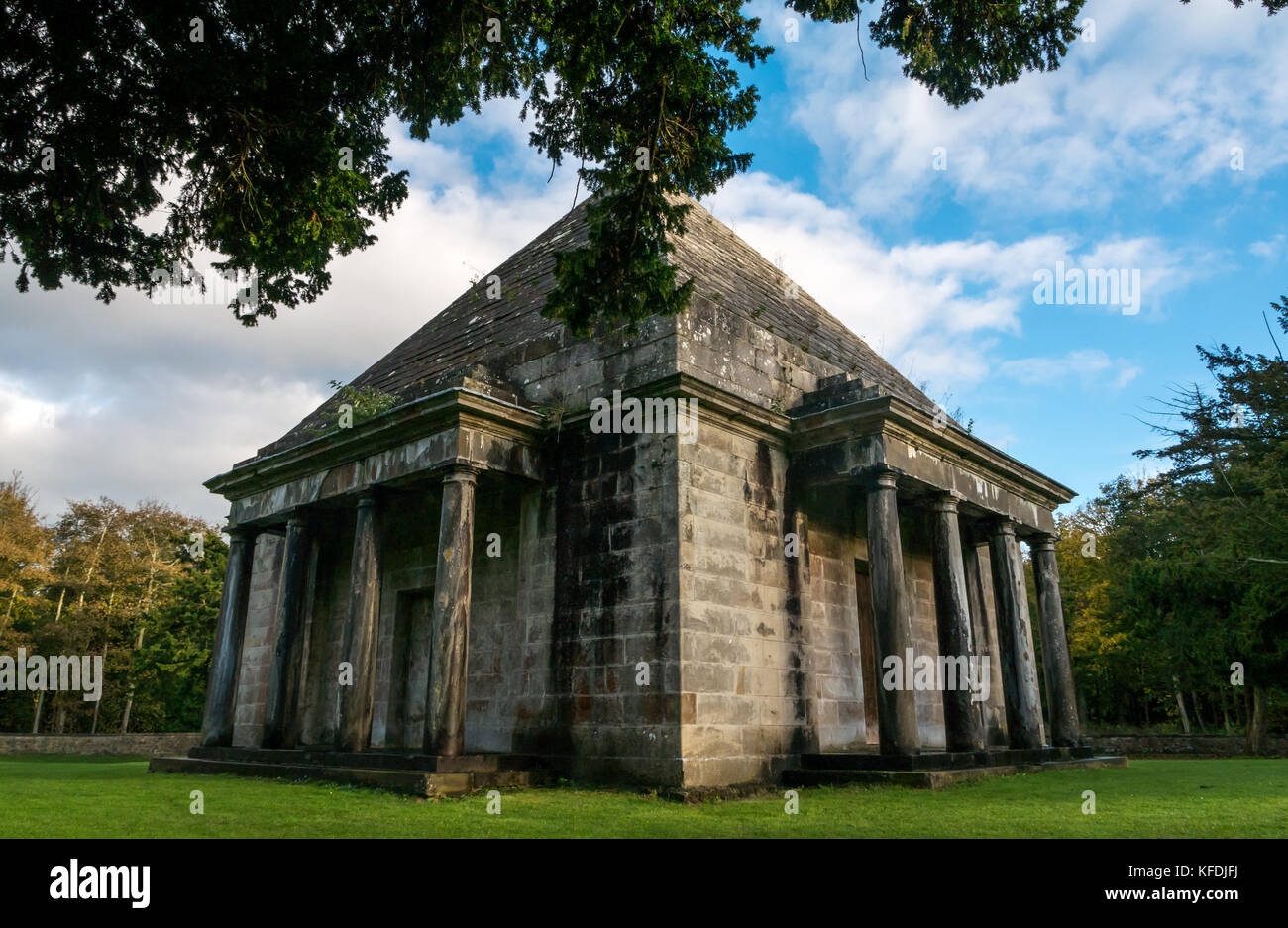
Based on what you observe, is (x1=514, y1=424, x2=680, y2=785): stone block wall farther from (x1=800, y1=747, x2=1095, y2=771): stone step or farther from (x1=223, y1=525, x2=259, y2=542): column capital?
(x1=223, y1=525, x2=259, y2=542): column capital

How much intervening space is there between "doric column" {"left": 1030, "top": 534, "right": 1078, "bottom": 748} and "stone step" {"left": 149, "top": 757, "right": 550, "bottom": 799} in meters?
9.42

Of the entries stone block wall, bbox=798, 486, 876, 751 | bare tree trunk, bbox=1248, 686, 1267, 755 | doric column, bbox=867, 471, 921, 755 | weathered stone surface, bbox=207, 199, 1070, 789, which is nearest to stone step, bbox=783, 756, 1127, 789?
weathered stone surface, bbox=207, 199, 1070, 789

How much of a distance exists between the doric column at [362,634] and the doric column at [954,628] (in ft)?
26.1

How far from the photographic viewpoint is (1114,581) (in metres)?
31.0

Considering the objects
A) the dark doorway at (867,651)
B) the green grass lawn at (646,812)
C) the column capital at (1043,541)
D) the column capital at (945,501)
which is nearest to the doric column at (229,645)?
the green grass lawn at (646,812)

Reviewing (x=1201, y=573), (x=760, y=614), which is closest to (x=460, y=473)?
(x=760, y=614)

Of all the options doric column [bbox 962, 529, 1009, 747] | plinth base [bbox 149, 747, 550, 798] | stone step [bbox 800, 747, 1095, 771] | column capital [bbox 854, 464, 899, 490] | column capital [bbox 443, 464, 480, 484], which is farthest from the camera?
doric column [bbox 962, 529, 1009, 747]

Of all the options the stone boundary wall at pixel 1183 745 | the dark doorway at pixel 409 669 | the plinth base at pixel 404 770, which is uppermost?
the dark doorway at pixel 409 669

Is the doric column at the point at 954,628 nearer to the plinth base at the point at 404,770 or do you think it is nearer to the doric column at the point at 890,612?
the doric column at the point at 890,612

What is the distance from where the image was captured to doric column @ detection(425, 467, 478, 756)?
977 centimetres

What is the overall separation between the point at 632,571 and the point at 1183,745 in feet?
71.7

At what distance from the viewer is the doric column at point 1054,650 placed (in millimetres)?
14328

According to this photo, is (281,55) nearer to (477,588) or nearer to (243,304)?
(243,304)

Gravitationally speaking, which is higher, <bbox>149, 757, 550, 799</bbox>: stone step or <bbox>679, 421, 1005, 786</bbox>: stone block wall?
<bbox>679, 421, 1005, 786</bbox>: stone block wall
